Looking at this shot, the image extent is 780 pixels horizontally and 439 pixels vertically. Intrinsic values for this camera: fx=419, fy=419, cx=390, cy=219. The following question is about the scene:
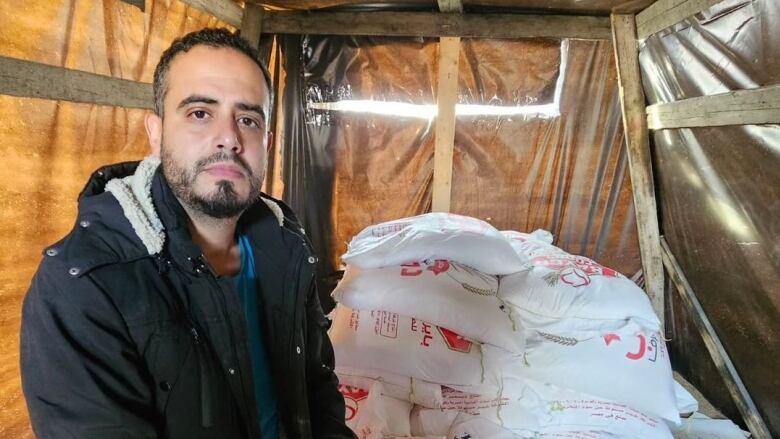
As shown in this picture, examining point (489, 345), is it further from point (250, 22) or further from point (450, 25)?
point (250, 22)

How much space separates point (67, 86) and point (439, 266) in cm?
168

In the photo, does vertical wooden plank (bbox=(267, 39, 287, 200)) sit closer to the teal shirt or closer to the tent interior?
the tent interior

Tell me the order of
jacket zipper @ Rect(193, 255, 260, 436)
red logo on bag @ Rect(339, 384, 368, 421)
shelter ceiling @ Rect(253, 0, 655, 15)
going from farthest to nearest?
shelter ceiling @ Rect(253, 0, 655, 15), red logo on bag @ Rect(339, 384, 368, 421), jacket zipper @ Rect(193, 255, 260, 436)

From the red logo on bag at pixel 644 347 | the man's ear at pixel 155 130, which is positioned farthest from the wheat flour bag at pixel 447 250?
the man's ear at pixel 155 130

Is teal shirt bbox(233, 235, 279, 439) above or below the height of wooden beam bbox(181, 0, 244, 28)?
below

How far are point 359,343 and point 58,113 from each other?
149 centimetres

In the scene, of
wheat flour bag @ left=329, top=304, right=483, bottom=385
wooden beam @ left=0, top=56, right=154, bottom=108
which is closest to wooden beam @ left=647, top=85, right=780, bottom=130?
wheat flour bag @ left=329, top=304, right=483, bottom=385

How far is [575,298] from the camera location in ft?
6.28

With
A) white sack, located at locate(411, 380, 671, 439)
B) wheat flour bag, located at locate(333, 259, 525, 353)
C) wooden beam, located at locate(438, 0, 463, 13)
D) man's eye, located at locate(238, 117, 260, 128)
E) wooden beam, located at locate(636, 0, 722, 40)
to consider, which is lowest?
white sack, located at locate(411, 380, 671, 439)

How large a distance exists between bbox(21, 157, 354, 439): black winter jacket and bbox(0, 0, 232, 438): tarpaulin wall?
A: 0.71 m

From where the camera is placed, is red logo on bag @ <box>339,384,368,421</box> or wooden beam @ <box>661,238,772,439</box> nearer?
red logo on bag @ <box>339,384,368,421</box>

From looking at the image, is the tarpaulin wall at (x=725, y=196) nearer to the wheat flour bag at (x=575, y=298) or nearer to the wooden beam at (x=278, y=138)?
the wheat flour bag at (x=575, y=298)

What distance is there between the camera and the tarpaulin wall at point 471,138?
2684mm

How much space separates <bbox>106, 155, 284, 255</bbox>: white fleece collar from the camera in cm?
87
